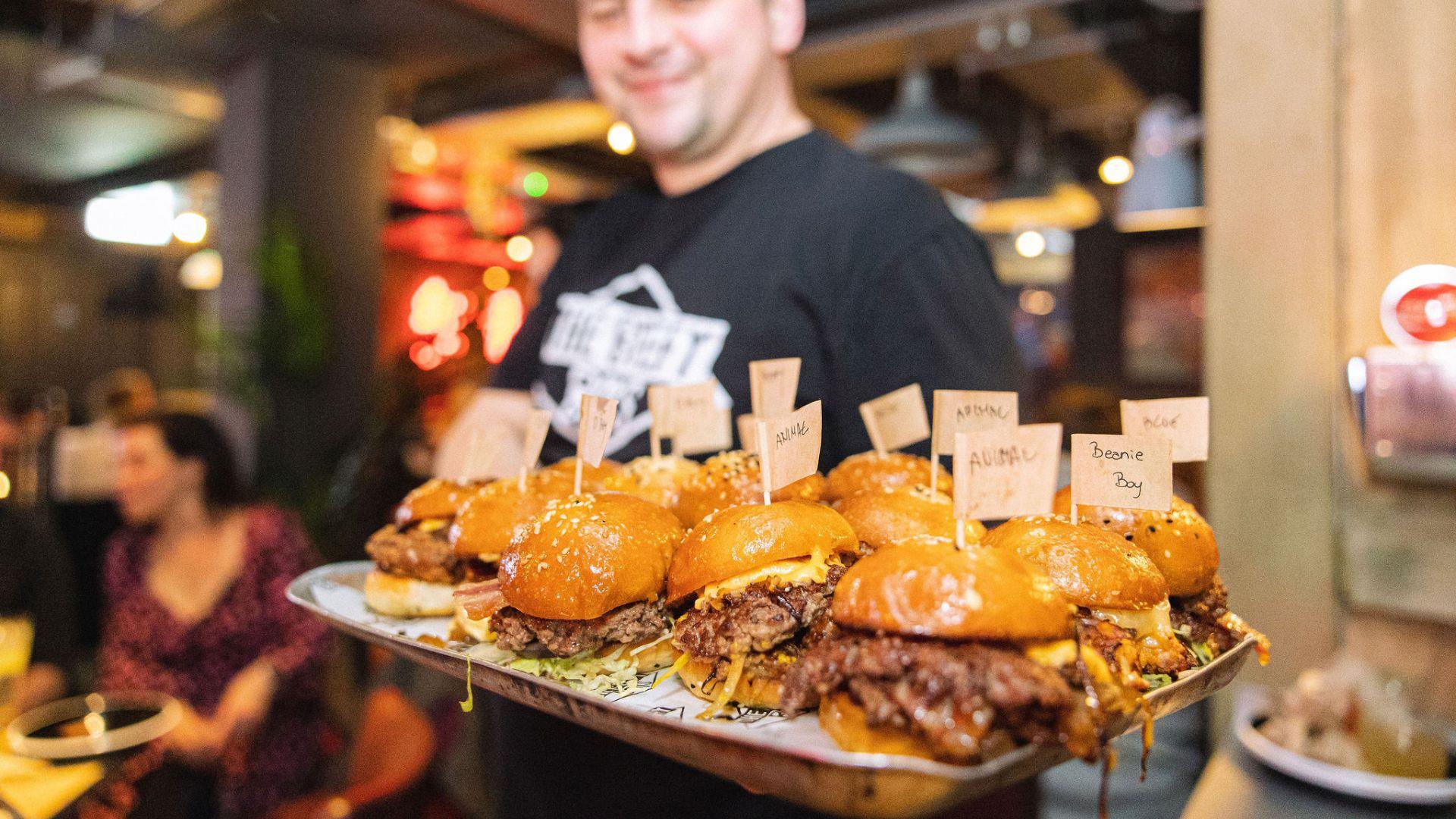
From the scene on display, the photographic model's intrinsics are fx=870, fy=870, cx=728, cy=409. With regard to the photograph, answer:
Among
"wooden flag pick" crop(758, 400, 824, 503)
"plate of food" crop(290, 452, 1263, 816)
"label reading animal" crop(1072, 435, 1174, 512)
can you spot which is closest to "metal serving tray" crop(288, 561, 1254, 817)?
"plate of food" crop(290, 452, 1263, 816)

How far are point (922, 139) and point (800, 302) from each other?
3.78 metres

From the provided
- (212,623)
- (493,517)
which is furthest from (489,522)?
(212,623)

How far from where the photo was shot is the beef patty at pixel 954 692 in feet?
3.27

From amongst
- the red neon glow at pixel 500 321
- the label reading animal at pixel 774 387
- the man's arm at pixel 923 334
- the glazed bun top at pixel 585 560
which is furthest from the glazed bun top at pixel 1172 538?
the red neon glow at pixel 500 321

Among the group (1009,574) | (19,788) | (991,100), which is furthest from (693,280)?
(991,100)

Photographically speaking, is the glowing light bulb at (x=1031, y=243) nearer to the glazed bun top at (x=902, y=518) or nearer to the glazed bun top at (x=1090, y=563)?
the glazed bun top at (x=902, y=518)

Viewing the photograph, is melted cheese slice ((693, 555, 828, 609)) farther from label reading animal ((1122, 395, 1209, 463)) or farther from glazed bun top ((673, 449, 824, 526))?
label reading animal ((1122, 395, 1209, 463))

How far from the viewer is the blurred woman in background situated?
3404 millimetres

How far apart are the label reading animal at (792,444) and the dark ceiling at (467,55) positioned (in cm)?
553

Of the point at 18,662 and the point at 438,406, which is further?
the point at 438,406

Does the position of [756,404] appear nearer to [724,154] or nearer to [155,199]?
[724,154]

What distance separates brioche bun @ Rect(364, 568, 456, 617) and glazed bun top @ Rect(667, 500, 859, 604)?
2.03ft

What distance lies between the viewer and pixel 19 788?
7.32 feet

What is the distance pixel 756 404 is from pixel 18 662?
120 inches
